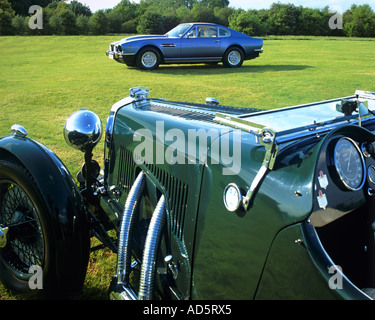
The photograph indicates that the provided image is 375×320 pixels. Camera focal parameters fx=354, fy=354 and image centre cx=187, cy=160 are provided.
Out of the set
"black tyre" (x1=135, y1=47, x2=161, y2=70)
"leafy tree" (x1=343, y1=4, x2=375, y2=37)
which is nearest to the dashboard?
"black tyre" (x1=135, y1=47, x2=161, y2=70)

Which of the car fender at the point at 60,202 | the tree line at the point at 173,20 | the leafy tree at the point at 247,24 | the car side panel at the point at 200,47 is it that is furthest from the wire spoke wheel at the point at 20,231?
the leafy tree at the point at 247,24

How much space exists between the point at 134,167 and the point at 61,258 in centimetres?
71

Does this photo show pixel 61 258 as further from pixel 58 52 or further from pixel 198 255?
pixel 58 52

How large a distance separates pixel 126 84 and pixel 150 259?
8.46 meters

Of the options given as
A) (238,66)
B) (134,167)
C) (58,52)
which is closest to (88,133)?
(134,167)

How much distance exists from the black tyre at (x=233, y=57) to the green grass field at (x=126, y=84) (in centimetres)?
30

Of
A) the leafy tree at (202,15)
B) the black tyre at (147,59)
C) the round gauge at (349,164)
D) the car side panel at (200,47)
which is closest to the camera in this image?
the round gauge at (349,164)

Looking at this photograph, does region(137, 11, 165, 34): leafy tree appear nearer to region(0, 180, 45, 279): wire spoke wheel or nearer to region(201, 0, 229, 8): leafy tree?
region(201, 0, 229, 8): leafy tree

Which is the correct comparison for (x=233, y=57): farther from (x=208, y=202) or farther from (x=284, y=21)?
(x=284, y=21)

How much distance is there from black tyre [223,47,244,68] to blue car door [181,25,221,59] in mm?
451

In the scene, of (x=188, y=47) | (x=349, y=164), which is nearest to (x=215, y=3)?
(x=188, y=47)

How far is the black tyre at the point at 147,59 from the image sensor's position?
11930 mm

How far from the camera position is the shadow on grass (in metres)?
12.2

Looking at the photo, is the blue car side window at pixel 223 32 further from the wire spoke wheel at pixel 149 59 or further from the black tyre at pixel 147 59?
the wire spoke wheel at pixel 149 59
